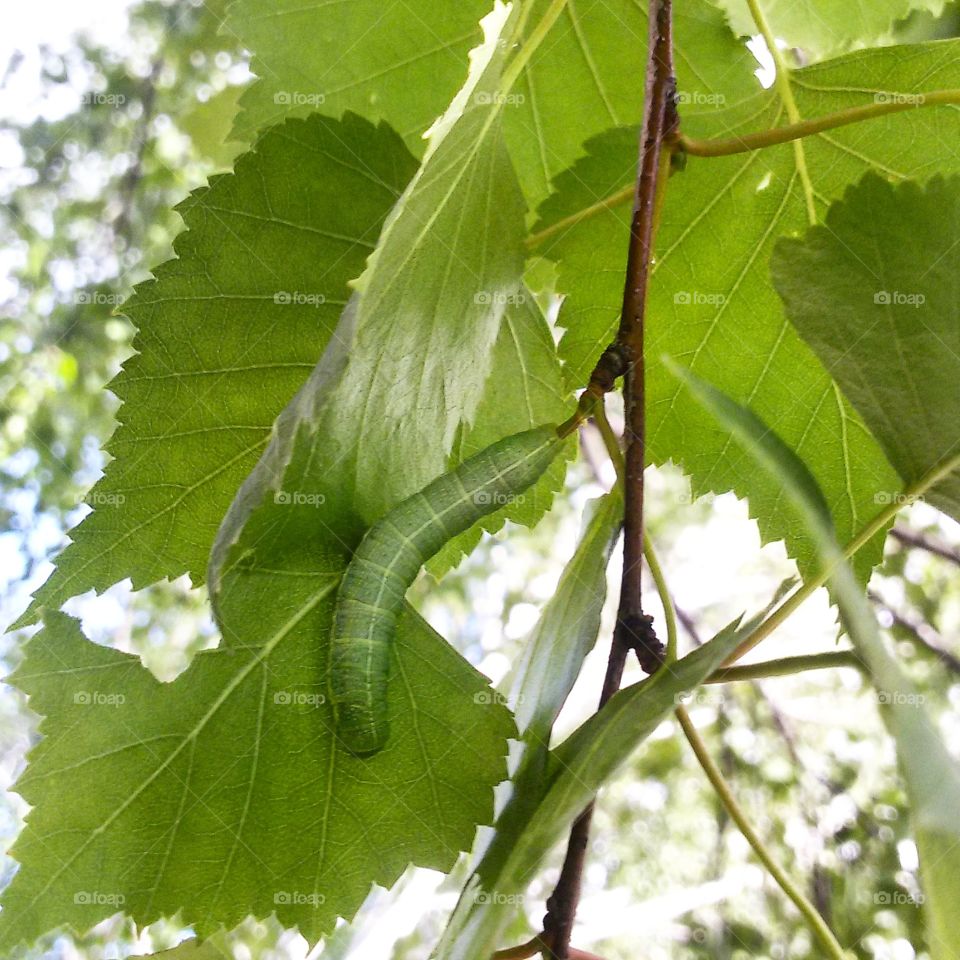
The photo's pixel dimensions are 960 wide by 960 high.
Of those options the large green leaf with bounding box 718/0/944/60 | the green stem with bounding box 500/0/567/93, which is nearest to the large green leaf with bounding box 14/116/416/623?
the green stem with bounding box 500/0/567/93

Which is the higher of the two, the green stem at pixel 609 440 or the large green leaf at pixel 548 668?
the green stem at pixel 609 440

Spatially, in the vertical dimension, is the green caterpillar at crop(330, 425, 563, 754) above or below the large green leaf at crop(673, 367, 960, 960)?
above

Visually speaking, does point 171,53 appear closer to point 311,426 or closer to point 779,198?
point 779,198

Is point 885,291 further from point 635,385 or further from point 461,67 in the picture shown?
point 461,67

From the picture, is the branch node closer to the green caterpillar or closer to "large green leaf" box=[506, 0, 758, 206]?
the green caterpillar

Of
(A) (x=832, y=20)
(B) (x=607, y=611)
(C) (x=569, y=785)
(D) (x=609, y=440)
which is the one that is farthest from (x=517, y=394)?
(B) (x=607, y=611)

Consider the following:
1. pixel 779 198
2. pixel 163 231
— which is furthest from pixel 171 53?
pixel 779 198

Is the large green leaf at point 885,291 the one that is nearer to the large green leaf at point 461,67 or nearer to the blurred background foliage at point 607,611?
the large green leaf at point 461,67

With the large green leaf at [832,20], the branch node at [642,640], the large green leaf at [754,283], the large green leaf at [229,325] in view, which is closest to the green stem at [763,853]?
the branch node at [642,640]
